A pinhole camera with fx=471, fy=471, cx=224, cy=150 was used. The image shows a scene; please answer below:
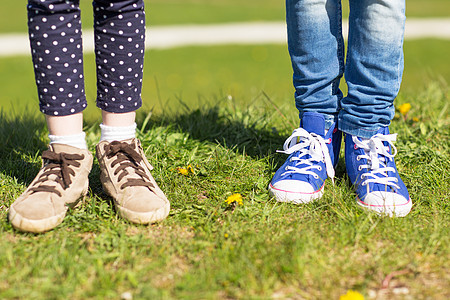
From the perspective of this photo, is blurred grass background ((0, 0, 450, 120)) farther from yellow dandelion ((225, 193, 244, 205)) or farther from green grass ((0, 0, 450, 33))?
yellow dandelion ((225, 193, 244, 205))

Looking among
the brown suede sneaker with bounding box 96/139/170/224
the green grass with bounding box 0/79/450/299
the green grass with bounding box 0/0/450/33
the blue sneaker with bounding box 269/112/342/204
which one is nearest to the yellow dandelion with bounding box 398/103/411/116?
the green grass with bounding box 0/79/450/299

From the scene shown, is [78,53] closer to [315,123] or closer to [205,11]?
[315,123]

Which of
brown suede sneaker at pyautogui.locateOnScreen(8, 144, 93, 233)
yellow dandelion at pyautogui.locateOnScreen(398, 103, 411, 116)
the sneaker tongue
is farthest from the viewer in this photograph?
yellow dandelion at pyautogui.locateOnScreen(398, 103, 411, 116)

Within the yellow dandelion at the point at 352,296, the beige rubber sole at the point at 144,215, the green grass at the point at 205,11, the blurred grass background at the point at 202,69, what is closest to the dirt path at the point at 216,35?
the blurred grass background at the point at 202,69

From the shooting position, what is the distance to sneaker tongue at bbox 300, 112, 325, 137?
6.51 ft

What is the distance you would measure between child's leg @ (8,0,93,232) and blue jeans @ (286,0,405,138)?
2.89 ft

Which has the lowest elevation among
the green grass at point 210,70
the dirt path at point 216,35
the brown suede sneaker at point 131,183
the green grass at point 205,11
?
the green grass at point 210,70

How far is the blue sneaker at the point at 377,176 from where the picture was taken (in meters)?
1.75

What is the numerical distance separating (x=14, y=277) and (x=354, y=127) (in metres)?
1.35

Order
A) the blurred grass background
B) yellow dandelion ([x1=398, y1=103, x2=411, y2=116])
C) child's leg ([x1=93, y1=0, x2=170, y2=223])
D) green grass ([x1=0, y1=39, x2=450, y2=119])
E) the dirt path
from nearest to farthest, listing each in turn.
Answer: child's leg ([x1=93, y1=0, x2=170, y2=223])
yellow dandelion ([x1=398, y1=103, x2=411, y2=116])
the blurred grass background
green grass ([x1=0, y1=39, x2=450, y2=119])
the dirt path

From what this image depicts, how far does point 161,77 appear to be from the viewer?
25.6 feet

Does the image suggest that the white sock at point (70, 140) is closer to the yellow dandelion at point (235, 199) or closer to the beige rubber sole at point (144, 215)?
the beige rubber sole at point (144, 215)

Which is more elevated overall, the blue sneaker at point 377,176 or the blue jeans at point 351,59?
the blue jeans at point 351,59

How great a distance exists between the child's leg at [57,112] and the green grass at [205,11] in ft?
34.8
